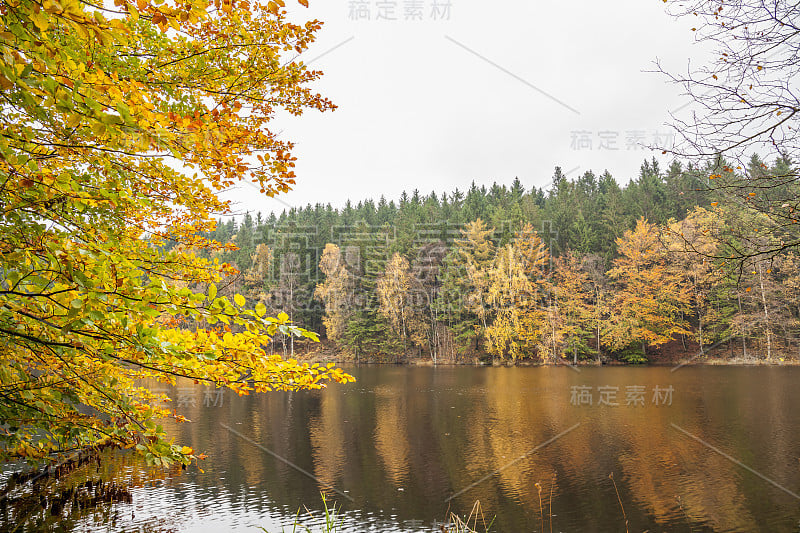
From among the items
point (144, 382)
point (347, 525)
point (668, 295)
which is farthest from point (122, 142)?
point (668, 295)

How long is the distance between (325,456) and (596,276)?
3307 centimetres

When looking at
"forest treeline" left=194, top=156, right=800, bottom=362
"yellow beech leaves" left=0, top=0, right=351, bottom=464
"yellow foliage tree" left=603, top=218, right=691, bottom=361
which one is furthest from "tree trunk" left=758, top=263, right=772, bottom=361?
Answer: "yellow beech leaves" left=0, top=0, right=351, bottom=464

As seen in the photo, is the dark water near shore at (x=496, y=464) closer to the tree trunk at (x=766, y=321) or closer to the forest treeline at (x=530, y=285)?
the forest treeline at (x=530, y=285)

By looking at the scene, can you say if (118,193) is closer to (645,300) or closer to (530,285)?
(530,285)

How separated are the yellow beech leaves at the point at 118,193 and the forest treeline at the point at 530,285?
2658 centimetres

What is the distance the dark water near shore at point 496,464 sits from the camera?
26.6 feet

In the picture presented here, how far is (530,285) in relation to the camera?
38.0 meters

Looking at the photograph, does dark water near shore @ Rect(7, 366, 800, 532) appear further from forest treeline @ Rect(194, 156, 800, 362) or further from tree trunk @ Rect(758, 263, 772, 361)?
tree trunk @ Rect(758, 263, 772, 361)

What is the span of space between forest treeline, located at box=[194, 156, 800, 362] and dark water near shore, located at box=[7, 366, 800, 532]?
1529cm

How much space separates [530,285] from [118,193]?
3704 centimetres

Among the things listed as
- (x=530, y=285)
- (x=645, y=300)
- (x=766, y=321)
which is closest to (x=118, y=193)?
(x=530, y=285)

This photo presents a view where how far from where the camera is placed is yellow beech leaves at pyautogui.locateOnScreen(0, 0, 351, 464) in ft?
6.87

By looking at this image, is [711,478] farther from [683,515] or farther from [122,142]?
[122,142]

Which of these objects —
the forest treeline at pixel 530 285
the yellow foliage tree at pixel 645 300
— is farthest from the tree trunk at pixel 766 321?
the yellow foliage tree at pixel 645 300
